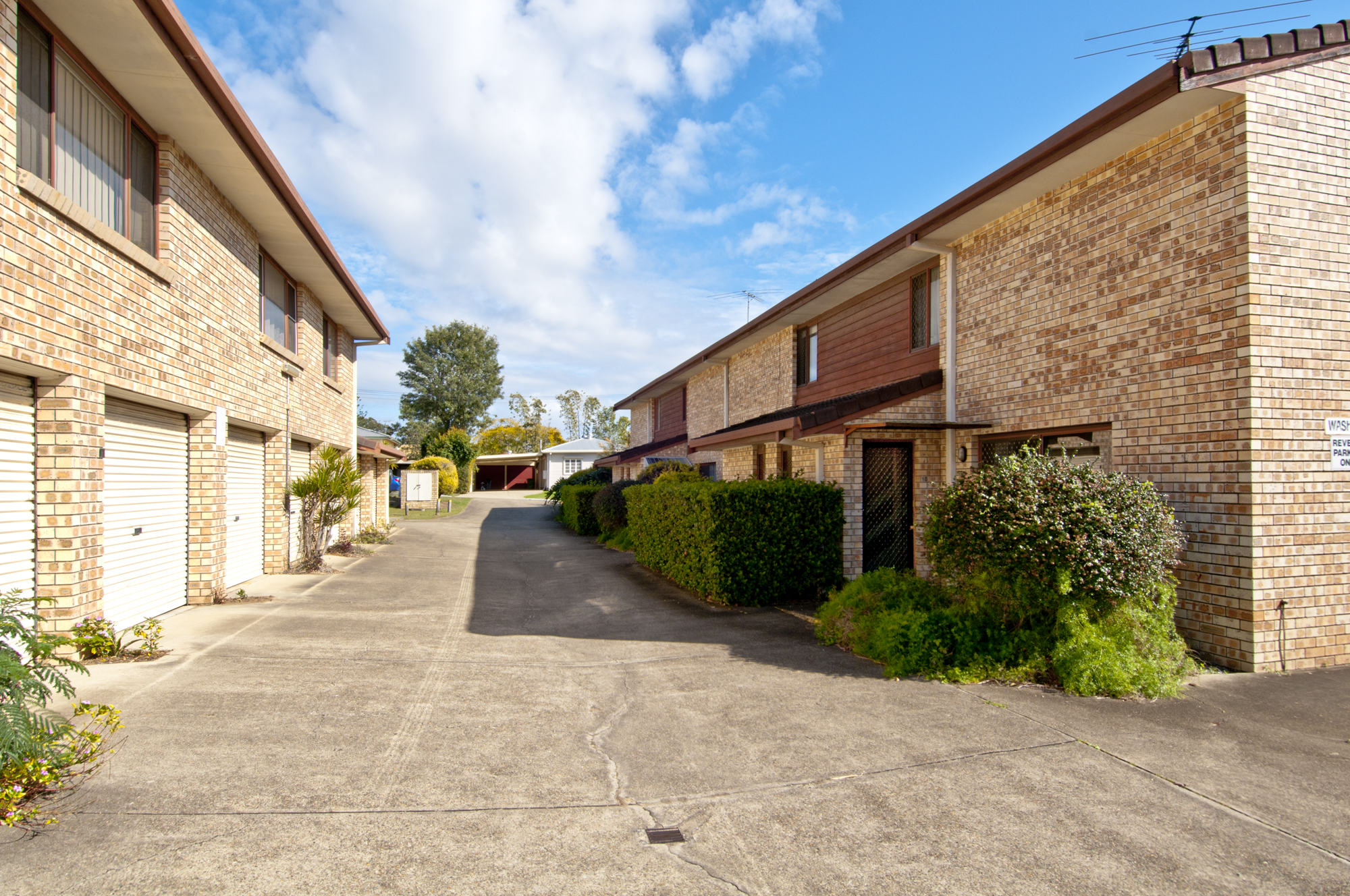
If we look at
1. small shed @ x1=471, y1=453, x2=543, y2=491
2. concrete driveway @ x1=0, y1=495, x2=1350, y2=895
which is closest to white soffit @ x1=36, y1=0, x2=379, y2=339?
concrete driveway @ x1=0, y1=495, x2=1350, y2=895

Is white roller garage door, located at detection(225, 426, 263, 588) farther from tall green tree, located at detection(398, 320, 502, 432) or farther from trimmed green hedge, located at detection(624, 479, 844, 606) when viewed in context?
tall green tree, located at detection(398, 320, 502, 432)

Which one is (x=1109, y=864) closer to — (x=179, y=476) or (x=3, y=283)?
(x=3, y=283)

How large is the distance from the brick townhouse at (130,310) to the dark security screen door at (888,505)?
8875 mm

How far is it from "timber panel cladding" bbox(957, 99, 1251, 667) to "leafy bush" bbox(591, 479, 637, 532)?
1183 centimetres

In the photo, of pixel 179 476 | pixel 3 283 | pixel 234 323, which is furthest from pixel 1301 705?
pixel 234 323

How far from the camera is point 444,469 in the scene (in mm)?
40656

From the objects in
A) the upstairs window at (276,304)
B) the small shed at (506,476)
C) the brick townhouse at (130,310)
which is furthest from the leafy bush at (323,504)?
the small shed at (506,476)

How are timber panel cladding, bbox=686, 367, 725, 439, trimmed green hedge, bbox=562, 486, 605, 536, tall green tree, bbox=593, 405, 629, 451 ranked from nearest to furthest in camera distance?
1. timber panel cladding, bbox=686, 367, 725, 439
2. trimmed green hedge, bbox=562, 486, 605, 536
3. tall green tree, bbox=593, 405, 629, 451

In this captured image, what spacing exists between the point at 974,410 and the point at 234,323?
1035cm

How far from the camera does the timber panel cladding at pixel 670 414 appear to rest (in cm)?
2397

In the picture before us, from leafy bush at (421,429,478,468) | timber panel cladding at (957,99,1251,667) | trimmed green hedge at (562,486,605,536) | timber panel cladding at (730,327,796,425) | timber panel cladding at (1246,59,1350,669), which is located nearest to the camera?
timber panel cladding at (1246,59,1350,669)

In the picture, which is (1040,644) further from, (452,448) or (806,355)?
(452,448)

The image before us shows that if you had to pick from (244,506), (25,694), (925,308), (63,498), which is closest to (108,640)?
(63,498)

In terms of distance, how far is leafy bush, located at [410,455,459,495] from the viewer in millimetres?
38531
